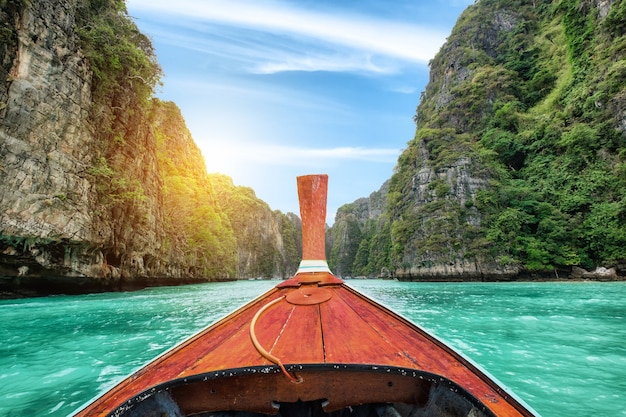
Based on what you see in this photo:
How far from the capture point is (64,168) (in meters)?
13.7

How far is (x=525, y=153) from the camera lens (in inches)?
1380

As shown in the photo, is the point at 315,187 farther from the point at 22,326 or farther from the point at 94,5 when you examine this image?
the point at 94,5

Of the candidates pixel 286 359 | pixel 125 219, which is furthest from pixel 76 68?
pixel 286 359

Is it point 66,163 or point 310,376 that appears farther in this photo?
point 66,163

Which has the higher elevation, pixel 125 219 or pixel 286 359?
pixel 125 219

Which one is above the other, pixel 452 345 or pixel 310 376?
pixel 310 376

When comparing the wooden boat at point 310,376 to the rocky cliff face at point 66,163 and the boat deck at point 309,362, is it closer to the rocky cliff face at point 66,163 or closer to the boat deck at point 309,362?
the boat deck at point 309,362

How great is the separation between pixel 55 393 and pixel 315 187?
3.81 m

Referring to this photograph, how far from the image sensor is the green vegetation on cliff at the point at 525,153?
25.4 meters

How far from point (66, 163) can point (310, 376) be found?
17.3m

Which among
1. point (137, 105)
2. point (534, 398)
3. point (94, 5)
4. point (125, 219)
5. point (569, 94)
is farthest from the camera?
point (569, 94)

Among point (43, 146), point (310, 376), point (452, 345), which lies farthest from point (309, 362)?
point (43, 146)

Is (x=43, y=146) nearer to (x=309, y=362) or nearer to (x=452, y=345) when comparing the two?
(x=309, y=362)

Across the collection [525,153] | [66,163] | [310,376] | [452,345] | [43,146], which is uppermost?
[525,153]
